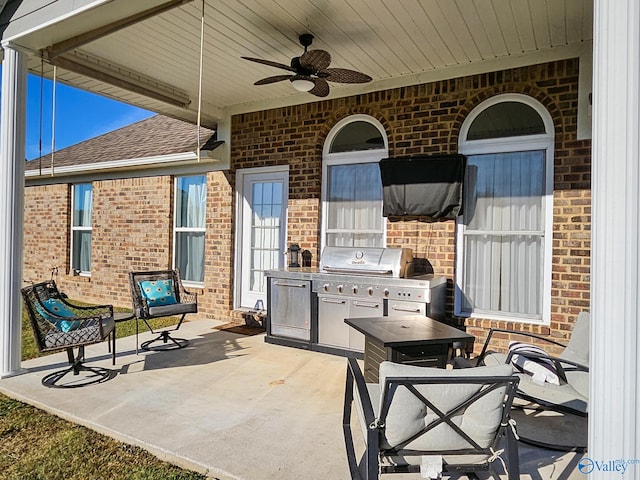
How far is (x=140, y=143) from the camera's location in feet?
28.6

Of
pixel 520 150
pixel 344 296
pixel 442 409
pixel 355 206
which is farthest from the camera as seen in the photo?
pixel 355 206

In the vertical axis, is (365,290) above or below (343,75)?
below

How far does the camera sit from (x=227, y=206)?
270 inches

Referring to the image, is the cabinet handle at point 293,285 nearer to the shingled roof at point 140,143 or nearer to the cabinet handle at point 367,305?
the cabinet handle at point 367,305

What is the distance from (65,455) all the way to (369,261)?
3.38m

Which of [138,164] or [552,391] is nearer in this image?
[552,391]

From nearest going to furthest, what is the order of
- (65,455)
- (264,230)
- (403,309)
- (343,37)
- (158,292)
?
(65,455), (343,37), (403,309), (158,292), (264,230)

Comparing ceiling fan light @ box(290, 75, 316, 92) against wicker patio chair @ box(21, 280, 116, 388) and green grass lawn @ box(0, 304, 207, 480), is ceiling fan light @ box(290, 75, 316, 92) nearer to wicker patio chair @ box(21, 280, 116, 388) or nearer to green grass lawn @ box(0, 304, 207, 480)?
wicker patio chair @ box(21, 280, 116, 388)

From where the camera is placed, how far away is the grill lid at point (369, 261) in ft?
15.8

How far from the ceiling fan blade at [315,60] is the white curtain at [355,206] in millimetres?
1988

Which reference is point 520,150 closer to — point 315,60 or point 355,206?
point 355,206

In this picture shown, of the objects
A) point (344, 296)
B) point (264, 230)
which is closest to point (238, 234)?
point (264, 230)

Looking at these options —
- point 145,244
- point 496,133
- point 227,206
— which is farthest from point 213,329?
point 496,133

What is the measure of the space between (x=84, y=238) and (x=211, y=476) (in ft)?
26.8
